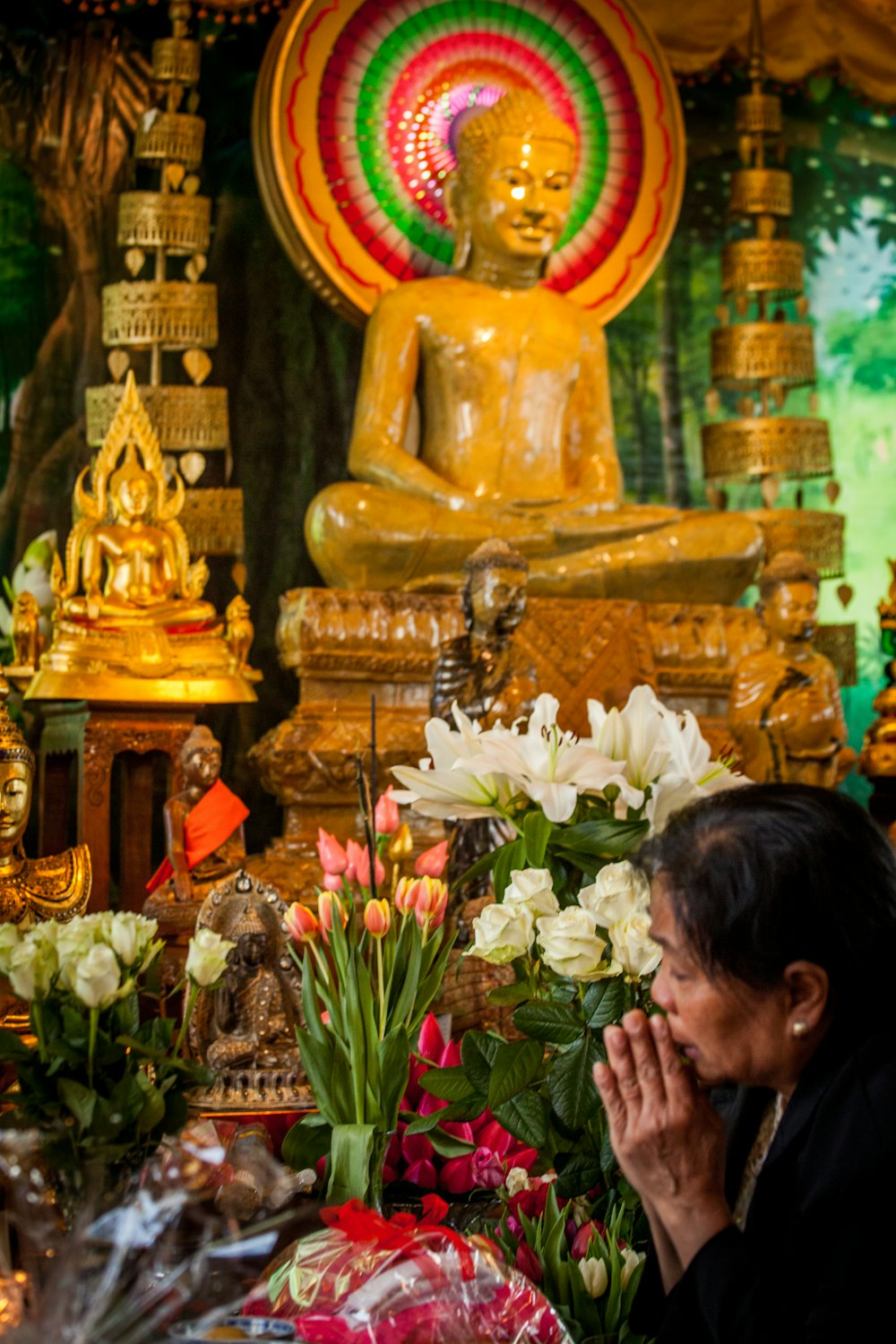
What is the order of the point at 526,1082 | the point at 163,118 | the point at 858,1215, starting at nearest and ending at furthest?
1. the point at 858,1215
2. the point at 526,1082
3. the point at 163,118

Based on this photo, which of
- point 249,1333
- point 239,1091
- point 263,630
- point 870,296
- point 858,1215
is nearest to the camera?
point 249,1333

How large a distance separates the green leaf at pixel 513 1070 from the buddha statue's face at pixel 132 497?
311 centimetres

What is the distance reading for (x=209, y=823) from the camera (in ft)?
11.3

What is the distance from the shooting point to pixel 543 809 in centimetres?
145

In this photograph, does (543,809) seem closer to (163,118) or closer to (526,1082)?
(526,1082)

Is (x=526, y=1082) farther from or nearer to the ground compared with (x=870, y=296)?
nearer to the ground

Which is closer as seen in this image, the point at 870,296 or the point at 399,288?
the point at 399,288

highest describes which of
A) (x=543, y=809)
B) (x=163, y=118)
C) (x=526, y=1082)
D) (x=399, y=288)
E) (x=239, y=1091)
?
(x=163, y=118)

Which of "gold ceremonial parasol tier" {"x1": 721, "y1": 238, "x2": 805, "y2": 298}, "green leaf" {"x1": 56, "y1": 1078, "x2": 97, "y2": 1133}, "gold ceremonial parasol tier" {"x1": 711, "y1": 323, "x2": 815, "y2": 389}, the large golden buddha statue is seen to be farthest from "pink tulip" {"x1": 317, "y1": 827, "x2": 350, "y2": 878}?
"gold ceremonial parasol tier" {"x1": 721, "y1": 238, "x2": 805, "y2": 298}

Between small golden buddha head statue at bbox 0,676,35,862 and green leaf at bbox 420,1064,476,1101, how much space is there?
1259 mm

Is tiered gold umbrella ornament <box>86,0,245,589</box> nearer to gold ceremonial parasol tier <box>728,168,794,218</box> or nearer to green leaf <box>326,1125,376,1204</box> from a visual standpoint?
gold ceremonial parasol tier <box>728,168,794,218</box>

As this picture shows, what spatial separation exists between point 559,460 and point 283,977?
314cm

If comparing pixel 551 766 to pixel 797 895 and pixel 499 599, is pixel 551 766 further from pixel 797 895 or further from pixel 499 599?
pixel 499 599

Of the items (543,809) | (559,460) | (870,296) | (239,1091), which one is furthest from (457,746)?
(870,296)
